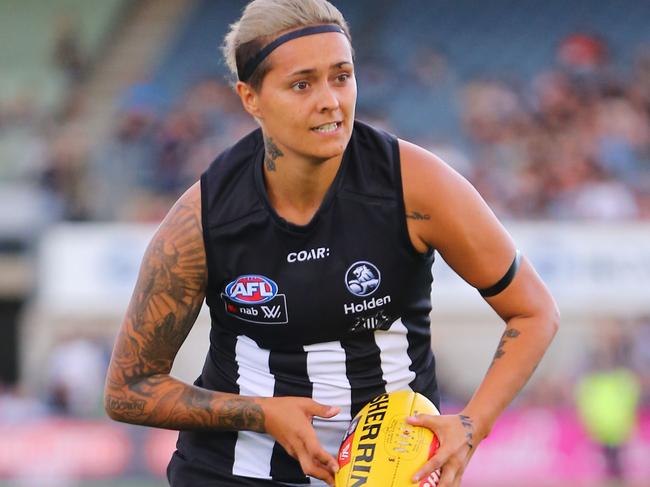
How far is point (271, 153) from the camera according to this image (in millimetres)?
3678

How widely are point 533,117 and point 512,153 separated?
710 mm

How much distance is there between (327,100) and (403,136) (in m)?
12.2

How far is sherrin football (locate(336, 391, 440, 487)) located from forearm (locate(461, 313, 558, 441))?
0.16 m

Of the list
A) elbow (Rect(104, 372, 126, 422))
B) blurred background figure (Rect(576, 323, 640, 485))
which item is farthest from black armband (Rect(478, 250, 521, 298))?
blurred background figure (Rect(576, 323, 640, 485))

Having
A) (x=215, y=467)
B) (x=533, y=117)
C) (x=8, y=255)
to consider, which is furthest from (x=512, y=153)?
(x=215, y=467)

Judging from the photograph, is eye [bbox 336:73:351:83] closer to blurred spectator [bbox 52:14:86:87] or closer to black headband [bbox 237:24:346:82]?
black headband [bbox 237:24:346:82]

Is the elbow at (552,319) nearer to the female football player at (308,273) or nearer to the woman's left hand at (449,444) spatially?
the female football player at (308,273)

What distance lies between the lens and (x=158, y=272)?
3629 millimetres

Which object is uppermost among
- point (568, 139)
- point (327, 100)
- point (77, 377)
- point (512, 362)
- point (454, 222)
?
point (568, 139)

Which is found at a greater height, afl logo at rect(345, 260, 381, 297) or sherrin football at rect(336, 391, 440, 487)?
afl logo at rect(345, 260, 381, 297)

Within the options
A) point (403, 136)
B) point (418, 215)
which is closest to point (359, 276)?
point (418, 215)

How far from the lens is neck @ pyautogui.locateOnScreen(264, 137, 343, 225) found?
11.9ft

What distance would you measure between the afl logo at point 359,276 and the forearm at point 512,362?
0.46 meters

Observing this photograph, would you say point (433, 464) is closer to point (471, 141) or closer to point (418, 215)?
point (418, 215)
